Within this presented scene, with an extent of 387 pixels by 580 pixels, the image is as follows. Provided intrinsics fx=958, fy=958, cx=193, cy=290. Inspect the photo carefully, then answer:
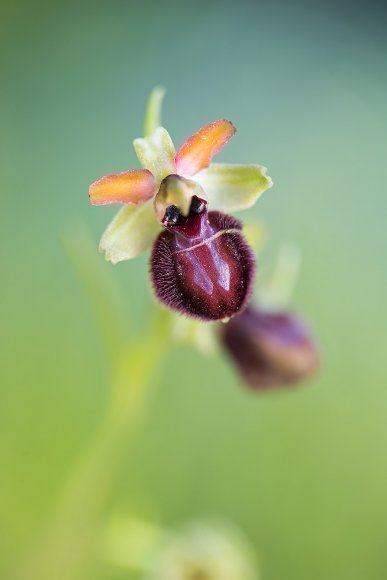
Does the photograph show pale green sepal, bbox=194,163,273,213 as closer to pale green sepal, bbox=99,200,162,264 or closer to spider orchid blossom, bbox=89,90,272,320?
spider orchid blossom, bbox=89,90,272,320

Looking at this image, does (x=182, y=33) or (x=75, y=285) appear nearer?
(x=75, y=285)

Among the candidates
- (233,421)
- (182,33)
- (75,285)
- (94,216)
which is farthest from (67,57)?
(233,421)

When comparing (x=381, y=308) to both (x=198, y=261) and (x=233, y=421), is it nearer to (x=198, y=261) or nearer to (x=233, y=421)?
(x=233, y=421)

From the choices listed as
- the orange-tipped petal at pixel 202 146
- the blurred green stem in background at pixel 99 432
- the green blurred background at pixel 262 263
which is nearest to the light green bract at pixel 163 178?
the orange-tipped petal at pixel 202 146

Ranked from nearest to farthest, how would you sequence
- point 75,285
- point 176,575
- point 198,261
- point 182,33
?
point 198,261 → point 176,575 → point 75,285 → point 182,33

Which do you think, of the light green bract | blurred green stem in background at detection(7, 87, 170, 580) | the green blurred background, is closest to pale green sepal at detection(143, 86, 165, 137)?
the light green bract

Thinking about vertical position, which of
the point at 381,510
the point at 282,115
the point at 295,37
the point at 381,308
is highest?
the point at 295,37
